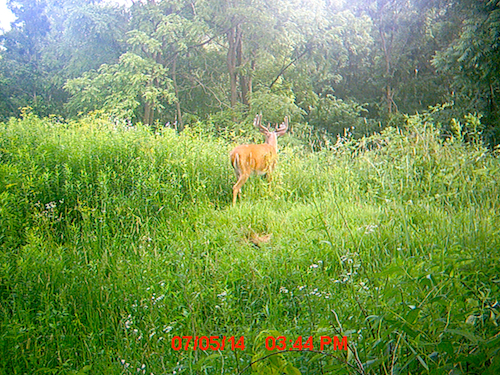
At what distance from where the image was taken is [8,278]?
344cm

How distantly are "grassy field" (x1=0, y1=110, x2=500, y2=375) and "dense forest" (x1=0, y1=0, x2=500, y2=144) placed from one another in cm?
819

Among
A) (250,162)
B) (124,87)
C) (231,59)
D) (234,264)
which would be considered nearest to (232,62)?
(231,59)

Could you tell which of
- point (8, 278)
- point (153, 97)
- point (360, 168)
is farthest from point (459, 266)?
point (153, 97)

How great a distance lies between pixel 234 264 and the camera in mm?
3430

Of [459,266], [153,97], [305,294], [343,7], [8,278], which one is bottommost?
[8,278]

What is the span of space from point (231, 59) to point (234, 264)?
1346 cm

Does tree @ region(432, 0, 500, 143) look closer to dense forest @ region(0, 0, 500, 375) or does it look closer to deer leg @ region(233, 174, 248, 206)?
dense forest @ region(0, 0, 500, 375)

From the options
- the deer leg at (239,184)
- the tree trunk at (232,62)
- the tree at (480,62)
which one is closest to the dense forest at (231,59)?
the tree trunk at (232,62)

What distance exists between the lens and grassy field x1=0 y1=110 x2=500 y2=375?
5.50 feet

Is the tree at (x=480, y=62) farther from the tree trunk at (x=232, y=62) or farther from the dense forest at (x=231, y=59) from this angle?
the tree trunk at (x=232, y=62)

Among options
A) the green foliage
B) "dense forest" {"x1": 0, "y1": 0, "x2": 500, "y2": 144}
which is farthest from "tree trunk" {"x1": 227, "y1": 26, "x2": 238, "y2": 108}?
the green foliage

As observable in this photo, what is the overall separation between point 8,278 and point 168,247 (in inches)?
48.3

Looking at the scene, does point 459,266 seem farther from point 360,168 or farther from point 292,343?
point 360,168

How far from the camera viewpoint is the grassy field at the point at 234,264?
5.50 feet
